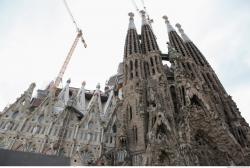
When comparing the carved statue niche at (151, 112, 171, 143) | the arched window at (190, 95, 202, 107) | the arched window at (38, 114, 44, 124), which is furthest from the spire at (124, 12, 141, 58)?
the arched window at (38, 114, 44, 124)

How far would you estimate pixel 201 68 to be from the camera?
31.1 m

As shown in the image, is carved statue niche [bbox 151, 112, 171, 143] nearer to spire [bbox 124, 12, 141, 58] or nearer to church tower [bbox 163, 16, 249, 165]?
church tower [bbox 163, 16, 249, 165]

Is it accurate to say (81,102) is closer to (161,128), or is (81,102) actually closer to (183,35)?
(161,128)

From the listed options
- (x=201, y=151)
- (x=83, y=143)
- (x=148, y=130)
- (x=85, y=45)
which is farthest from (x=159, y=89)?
(x=85, y=45)

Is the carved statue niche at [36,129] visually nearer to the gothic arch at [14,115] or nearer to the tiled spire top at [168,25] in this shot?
the gothic arch at [14,115]

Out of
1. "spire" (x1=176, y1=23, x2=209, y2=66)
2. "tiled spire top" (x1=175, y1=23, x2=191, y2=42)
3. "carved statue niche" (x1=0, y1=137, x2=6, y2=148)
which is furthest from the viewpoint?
"tiled spire top" (x1=175, y1=23, x2=191, y2=42)

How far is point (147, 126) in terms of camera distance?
21719mm

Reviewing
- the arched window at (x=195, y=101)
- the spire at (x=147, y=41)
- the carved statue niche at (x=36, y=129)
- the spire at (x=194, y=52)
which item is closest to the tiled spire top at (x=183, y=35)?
the spire at (x=194, y=52)

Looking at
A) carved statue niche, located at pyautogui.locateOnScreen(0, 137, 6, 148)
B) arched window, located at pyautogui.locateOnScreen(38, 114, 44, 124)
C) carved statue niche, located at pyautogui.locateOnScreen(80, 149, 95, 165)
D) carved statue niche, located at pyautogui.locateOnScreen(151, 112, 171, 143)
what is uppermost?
arched window, located at pyautogui.locateOnScreen(38, 114, 44, 124)

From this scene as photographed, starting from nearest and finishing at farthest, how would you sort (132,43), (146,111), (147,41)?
(146,111) → (132,43) → (147,41)

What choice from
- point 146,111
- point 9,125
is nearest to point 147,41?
point 146,111

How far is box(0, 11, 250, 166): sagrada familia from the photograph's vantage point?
1920 cm

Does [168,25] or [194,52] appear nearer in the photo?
[194,52]

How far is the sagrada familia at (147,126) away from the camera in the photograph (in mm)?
19203
